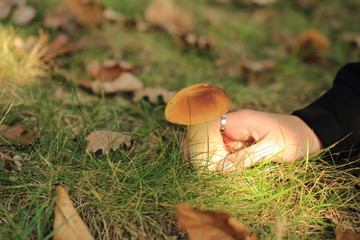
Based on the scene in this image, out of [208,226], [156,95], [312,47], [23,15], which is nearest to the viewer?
[208,226]

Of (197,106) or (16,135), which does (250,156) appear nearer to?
(197,106)

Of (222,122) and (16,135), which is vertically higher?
(222,122)

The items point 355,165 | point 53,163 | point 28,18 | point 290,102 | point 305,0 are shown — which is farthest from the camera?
point 305,0

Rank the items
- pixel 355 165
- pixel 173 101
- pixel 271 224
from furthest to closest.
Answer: pixel 355 165, pixel 173 101, pixel 271 224

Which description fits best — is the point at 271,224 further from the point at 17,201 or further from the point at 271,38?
the point at 271,38

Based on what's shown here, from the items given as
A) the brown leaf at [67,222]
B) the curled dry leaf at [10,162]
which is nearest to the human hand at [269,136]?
the brown leaf at [67,222]

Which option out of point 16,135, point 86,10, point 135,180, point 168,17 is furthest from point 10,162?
point 168,17

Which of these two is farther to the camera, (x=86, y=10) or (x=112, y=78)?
(x=86, y=10)

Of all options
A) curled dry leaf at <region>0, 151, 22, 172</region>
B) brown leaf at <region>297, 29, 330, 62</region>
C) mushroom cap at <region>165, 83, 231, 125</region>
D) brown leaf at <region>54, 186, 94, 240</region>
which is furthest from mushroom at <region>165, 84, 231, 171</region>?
brown leaf at <region>297, 29, 330, 62</region>

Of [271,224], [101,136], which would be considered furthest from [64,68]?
[271,224]
